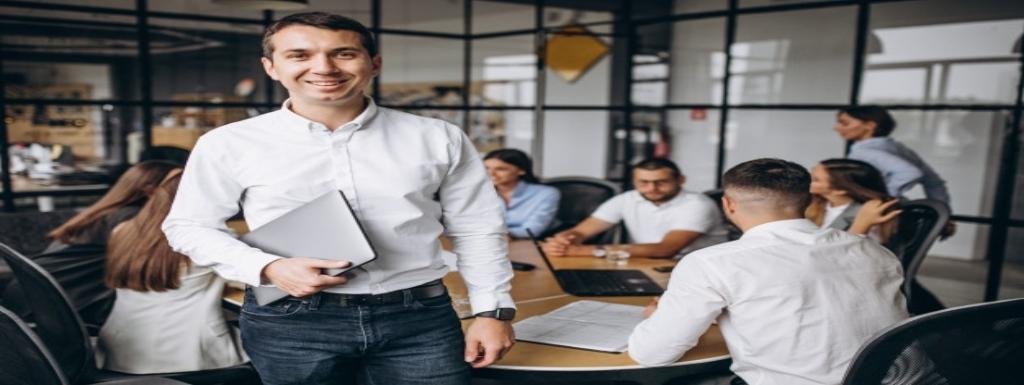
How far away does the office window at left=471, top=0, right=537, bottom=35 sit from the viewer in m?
5.77

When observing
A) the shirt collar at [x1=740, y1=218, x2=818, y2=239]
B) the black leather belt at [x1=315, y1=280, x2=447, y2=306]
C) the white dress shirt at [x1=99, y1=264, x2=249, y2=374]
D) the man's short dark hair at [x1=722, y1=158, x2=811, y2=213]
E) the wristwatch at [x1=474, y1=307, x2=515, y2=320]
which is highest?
the man's short dark hair at [x1=722, y1=158, x2=811, y2=213]

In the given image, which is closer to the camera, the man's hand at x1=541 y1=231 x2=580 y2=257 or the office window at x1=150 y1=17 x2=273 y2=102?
the man's hand at x1=541 y1=231 x2=580 y2=257

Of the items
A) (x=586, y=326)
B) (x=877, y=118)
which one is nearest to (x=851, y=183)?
(x=877, y=118)

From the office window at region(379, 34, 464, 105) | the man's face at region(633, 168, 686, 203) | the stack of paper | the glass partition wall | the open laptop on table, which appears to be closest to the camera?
the stack of paper

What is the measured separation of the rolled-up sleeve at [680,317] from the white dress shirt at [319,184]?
519 millimetres

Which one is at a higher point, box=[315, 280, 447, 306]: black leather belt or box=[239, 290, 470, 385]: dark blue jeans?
box=[315, 280, 447, 306]: black leather belt

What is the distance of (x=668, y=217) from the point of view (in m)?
3.40

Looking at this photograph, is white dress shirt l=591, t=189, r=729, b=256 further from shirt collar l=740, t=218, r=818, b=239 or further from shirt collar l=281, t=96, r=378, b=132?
shirt collar l=281, t=96, r=378, b=132

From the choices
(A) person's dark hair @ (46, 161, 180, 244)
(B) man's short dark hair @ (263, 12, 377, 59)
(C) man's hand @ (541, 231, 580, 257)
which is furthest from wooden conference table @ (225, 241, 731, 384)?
(A) person's dark hair @ (46, 161, 180, 244)

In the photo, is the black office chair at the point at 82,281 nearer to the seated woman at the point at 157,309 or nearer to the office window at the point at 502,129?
the seated woman at the point at 157,309

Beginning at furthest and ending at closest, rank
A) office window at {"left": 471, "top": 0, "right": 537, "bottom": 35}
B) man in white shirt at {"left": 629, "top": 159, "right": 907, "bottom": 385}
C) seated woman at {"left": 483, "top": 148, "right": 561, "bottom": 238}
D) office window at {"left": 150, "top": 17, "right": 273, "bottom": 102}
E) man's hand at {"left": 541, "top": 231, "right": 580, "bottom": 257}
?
1. office window at {"left": 471, "top": 0, "right": 537, "bottom": 35}
2. office window at {"left": 150, "top": 17, "right": 273, "bottom": 102}
3. seated woman at {"left": 483, "top": 148, "right": 561, "bottom": 238}
4. man's hand at {"left": 541, "top": 231, "right": 580, "bottom": 257}
5. man in white shirt at {"left": 629, "top": 159, "right": 907, "bottom": 385}

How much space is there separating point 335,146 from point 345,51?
0.17 meters

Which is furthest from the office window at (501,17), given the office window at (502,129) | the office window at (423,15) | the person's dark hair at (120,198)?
the person's dark hair at (120,198)

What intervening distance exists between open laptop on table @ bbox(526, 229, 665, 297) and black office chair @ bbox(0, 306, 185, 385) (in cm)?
Result: 137
